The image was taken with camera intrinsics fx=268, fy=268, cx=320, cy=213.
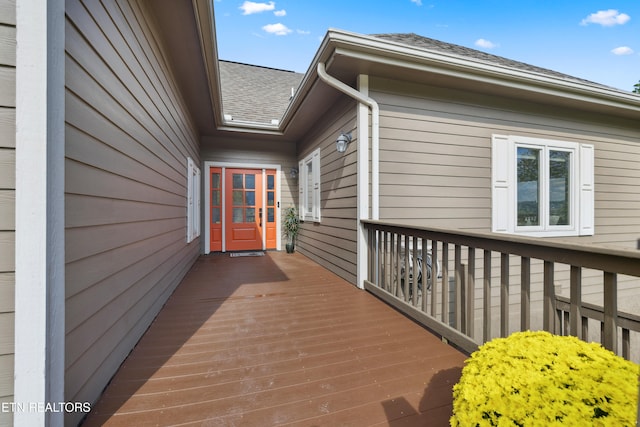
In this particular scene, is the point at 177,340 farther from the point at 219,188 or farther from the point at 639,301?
the point at 639,301

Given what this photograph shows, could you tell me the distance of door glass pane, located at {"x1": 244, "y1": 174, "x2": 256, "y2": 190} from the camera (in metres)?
5.90

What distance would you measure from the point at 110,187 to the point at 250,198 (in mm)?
4455

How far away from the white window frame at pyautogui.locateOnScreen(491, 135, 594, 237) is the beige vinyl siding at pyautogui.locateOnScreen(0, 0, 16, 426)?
14.1ft

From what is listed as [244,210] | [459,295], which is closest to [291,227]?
[244,210]

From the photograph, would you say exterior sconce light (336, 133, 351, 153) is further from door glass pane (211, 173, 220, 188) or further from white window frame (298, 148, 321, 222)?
door glass pane (211, 173, 220, 188)

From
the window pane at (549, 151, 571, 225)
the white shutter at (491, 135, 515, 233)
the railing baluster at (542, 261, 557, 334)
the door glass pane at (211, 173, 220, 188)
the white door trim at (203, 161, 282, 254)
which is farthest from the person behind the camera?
the door glass pane at (211, 173, 220, 188)

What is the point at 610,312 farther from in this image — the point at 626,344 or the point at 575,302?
the point at 626,344

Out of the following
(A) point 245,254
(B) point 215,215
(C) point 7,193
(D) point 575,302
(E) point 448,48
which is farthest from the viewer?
(B) point 215,215

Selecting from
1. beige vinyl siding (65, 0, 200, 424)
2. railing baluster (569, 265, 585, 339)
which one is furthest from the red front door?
railing baluster (569, 265, 585, 339)

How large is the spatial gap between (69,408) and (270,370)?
898mm

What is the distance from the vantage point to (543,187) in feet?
12.3

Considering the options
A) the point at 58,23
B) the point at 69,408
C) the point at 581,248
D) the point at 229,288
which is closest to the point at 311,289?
the point at 229,288

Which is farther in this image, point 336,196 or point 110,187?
point 336,196

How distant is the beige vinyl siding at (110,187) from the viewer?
1.15 metres
